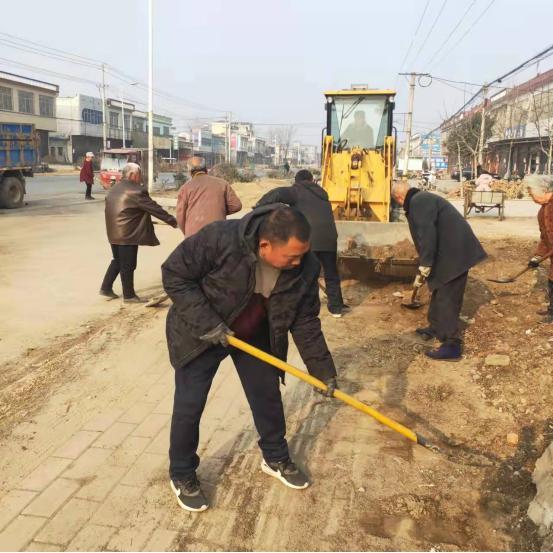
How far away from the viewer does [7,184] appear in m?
→ 15.7

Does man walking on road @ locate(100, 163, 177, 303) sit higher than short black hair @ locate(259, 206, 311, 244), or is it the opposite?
short black hair @ locate(259, 206, 311, 244)

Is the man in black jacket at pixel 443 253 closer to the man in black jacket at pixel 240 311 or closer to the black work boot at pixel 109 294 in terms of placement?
the man in black jacket at pixel 240 311

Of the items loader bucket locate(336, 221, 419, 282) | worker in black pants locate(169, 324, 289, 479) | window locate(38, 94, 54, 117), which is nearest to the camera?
worker in black pants locate(169, 324, 289, 479)

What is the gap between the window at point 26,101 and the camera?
1933 inches

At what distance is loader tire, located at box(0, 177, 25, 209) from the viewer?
614 inches

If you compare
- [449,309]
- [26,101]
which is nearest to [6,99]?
[26,101]

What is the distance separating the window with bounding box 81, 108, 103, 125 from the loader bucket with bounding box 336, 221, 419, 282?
196ft

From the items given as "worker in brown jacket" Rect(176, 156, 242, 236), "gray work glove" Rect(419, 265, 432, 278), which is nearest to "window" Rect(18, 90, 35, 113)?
"worker in brown jacket" Rect(176, 156, 242, 236)

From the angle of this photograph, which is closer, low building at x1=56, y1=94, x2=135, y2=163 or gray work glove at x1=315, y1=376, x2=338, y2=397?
gray work glove at x1=315, y1=376, x2=338, y2=397

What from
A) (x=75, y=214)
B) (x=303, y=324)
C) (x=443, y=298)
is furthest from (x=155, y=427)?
(x=75, y=214)

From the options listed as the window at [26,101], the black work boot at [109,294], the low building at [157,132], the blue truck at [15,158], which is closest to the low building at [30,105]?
the window at [26,101]

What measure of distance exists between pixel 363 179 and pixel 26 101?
5016 centimetres

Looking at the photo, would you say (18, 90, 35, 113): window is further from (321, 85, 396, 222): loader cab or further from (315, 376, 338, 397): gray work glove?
(315, 376, 338, 397): gray work glove

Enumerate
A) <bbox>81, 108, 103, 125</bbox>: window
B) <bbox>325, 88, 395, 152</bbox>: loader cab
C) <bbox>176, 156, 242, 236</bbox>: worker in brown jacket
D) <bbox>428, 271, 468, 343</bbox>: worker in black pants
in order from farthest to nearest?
<bbox>81, 108, 103, 125</bbox>: window
<bbox>325, 88, 395, 152</bbox>: loader cab
<bbox>176, 156, 242, 236</bbox>: worker in brown jacket
<bbox>428, 271, 468, 343</bbox>: worker in black pants
